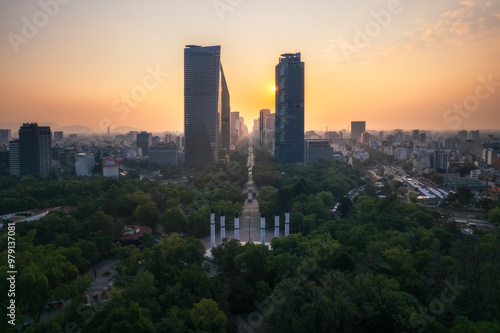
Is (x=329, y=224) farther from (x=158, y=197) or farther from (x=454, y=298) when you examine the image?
(x=158, y=197)

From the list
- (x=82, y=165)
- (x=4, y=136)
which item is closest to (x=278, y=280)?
(x=82, y=165)

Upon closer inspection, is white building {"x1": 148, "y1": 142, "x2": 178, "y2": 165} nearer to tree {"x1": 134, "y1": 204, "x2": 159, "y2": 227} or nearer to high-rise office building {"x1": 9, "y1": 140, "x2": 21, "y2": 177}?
high-rise office building {"x1": 9, "y1": 140, "x2": 21, "y2": 177}

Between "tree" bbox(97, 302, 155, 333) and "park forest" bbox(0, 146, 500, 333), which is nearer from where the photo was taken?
"tree" bbox(97, 302, 155, 333)

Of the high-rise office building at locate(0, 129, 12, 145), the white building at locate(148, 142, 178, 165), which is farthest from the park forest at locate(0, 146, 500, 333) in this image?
the high-rise office building at locate(0, 129, 12, 145)

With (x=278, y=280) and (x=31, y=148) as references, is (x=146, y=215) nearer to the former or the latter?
(x=278, y=280)

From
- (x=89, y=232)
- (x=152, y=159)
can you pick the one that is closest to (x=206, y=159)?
(x=152, y=159)

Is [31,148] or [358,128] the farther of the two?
[358,128]
